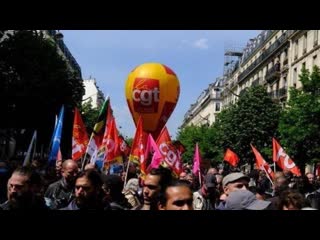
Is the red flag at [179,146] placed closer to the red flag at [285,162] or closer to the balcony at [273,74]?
the red flag at [285,162]

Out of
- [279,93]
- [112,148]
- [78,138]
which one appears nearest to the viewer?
[112,148]

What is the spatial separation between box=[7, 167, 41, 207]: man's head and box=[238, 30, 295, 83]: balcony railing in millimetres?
45709

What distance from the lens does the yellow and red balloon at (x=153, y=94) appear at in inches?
875

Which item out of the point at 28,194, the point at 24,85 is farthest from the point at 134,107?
the point at 28,194

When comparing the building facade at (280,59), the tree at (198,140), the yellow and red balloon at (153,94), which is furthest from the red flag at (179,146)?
A: the tree at (198,140)

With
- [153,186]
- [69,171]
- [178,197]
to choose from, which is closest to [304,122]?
[69,171]

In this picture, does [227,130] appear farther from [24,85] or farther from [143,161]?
[143,161]

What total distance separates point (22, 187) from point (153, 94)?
1796 cm

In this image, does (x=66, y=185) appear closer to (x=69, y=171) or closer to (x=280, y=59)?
(x=69, y=171)

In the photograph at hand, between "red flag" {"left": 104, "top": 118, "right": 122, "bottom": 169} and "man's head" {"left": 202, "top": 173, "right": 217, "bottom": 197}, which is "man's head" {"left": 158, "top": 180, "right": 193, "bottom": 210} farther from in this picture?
"red flag" {"left": 104, "top": 118, "right": 122, "bottom": 169}

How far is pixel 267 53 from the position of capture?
2301 inches

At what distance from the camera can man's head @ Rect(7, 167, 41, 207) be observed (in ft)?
13.8

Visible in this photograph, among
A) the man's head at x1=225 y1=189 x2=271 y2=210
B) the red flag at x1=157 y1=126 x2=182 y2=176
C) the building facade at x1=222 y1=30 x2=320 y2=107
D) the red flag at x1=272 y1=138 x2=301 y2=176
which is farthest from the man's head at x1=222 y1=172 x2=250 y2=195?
the building facade at x1=222 y1=30 x2=320 y2=107

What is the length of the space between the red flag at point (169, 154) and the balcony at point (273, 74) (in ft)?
146
